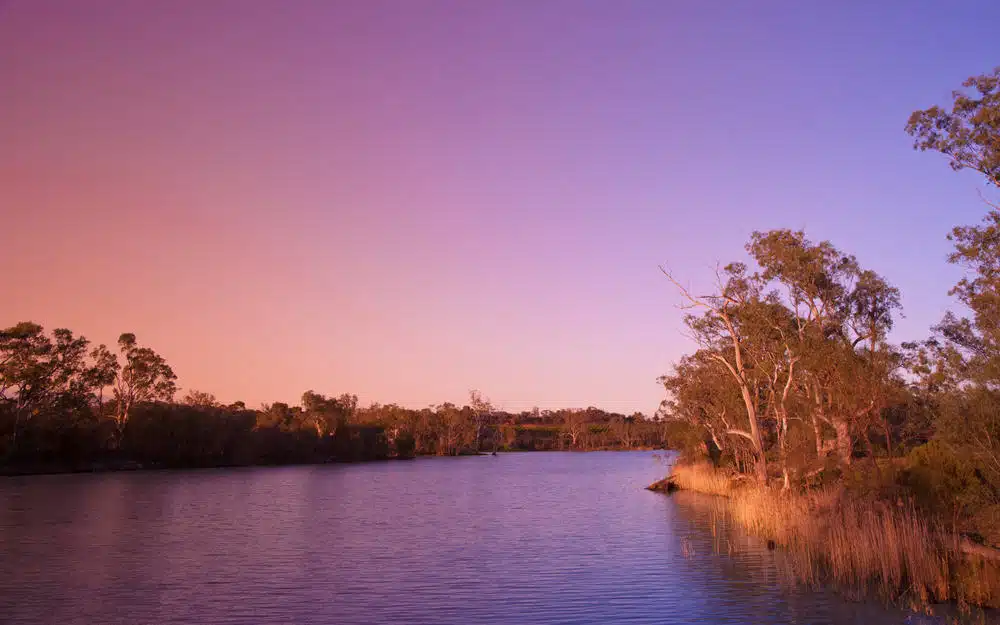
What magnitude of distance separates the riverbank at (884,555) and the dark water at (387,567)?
3.51ft

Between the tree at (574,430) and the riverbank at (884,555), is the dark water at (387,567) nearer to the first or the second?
the riverbank at (884,555)

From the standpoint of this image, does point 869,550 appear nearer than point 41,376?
Yes

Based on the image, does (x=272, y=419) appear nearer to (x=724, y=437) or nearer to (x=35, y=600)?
(x=724, y=437)

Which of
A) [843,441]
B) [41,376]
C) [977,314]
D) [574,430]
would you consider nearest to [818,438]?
[843,441]

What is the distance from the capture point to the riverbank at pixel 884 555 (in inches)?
554

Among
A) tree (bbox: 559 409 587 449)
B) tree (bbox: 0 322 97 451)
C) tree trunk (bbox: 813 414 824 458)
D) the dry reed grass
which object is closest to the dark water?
the dry reed grass

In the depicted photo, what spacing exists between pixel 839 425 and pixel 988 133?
14.5m

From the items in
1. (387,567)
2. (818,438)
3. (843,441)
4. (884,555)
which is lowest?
(387,567)

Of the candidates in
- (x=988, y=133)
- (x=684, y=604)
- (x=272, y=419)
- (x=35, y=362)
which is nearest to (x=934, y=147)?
(x=988, y=133)

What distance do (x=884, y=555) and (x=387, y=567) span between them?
12.4 m

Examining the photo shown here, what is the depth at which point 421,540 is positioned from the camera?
24.5 metres

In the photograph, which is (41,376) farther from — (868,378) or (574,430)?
(574,430)

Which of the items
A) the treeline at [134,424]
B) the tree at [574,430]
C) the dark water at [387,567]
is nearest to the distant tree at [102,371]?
the treeline at [134,424]

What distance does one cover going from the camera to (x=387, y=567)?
1930 centimetres
